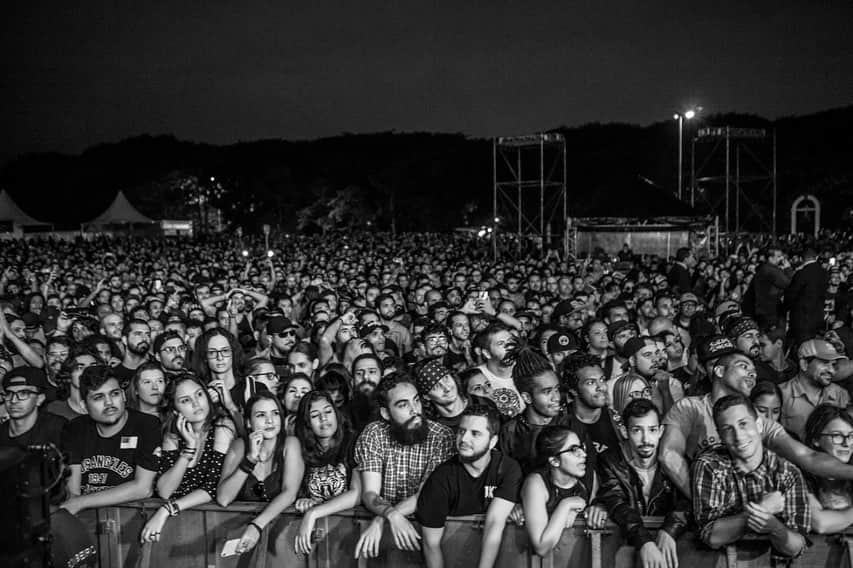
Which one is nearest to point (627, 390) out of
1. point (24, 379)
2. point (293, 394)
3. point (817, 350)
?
point (817, 350)

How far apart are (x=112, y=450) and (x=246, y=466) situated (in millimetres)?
932

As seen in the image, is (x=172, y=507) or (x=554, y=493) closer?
(x=554, y=493)

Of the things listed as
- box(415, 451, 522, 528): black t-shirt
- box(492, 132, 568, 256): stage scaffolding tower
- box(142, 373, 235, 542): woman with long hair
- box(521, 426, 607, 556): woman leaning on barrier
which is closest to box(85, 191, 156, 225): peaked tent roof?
box(492, 132, 568, 256): stage scaffolding tower

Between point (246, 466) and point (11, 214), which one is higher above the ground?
point (11, 214)

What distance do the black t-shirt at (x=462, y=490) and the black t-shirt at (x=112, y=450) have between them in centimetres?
167

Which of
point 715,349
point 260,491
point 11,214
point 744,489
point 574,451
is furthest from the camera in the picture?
point 11,214

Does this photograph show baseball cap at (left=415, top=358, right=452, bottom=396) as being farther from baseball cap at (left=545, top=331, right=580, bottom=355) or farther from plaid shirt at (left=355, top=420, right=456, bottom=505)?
baseball cap at (left=545, top=331, right=580, bottom=355)

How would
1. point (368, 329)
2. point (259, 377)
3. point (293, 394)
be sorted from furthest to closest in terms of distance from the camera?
point (368, 329) → point (259, 377) → point (293, 394)

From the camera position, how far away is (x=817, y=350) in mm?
4891

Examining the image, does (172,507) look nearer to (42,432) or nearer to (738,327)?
(42,432)

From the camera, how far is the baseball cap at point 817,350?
482 centimetres

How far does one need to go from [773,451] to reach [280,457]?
256cm

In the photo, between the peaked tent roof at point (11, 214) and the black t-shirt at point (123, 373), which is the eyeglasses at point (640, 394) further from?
the peaked tent roof at point (11, 214)

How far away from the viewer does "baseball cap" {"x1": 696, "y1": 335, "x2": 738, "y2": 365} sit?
4.71m
